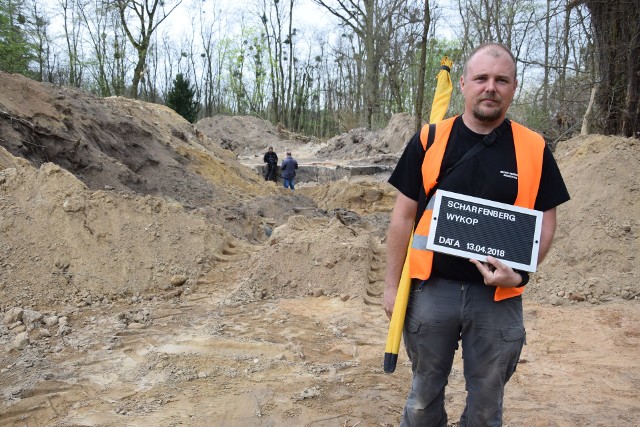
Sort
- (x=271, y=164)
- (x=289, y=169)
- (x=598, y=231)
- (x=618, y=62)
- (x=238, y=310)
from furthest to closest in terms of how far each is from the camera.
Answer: (x=271, y=164) → (x=289, y=169) → (x=618, y=62) → (x=598, y=231) → (x=238, y=310)

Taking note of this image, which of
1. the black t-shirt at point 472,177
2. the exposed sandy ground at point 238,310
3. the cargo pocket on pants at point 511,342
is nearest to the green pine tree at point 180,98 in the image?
the exposed sandy ground at point 238,310

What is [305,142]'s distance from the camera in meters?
32.6

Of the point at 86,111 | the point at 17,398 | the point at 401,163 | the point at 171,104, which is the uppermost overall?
the point at 171,104

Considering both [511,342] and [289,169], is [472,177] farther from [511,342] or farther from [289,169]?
[289,169]

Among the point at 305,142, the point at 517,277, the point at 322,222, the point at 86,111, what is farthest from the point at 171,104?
the point at 517,277

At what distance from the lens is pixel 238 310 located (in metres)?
5.95

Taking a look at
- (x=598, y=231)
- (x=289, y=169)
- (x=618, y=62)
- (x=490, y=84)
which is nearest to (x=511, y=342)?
(x=490, y=84)

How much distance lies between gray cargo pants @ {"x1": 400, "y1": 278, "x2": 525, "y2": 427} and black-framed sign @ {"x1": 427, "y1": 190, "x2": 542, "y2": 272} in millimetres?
166

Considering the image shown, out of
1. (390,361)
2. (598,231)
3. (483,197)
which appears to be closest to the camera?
(483,197)

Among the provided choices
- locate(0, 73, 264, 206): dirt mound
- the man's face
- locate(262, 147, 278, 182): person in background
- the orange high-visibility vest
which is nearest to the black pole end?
the orange high-visibility vest

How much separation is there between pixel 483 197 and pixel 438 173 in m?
0.21

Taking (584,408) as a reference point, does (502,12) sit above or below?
above

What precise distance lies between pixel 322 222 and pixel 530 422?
5.36 meters

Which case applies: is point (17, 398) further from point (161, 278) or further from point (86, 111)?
point (86, 111)
